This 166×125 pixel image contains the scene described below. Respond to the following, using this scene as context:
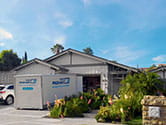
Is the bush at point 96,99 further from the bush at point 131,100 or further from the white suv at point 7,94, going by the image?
the white suv at point 7,94

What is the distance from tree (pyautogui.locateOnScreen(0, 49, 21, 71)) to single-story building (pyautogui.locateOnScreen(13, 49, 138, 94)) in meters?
16.8

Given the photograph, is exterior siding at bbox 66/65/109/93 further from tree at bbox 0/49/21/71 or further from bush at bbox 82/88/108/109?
tree at bbox 0/49/21/71

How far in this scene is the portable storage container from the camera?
10789mm

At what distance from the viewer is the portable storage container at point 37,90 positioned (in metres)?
10.8

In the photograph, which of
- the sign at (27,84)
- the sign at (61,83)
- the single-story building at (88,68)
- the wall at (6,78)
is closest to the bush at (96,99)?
the sign at (61,83)

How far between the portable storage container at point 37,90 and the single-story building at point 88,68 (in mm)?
3202

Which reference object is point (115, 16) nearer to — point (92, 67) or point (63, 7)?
point (63, 7)

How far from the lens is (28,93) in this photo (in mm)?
11125

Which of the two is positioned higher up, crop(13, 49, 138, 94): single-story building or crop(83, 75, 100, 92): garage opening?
crop(13, 49, 138, 94): single-story building

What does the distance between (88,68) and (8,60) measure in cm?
2225

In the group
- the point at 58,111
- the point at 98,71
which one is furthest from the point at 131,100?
the point at 98,71

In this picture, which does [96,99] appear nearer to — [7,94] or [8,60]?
Answer: [7,94]

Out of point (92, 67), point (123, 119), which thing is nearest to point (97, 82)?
point (92, 67)

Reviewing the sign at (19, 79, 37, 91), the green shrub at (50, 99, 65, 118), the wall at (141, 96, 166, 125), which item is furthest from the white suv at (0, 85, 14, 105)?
the wall at (141, 96, 166, 125)
